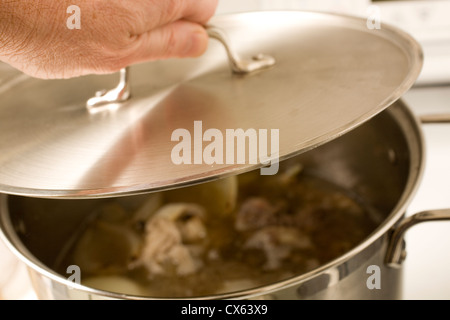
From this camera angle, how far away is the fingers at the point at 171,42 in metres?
0.49

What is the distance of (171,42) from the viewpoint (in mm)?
508

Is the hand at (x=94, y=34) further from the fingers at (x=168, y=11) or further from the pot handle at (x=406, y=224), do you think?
the pot handle at (x=406, y=224)

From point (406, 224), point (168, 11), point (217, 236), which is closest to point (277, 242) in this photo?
point (217, 236)

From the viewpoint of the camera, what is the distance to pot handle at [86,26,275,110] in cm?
52

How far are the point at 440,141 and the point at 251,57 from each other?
60 cm

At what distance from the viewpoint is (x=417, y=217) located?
0.52m

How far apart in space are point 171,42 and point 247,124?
0.39ft

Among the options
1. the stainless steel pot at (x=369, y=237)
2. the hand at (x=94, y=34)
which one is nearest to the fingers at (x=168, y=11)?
the hand at (x=94, y=34)

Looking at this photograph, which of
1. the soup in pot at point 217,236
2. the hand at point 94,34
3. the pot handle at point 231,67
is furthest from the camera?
the soup in pot at point 217,236

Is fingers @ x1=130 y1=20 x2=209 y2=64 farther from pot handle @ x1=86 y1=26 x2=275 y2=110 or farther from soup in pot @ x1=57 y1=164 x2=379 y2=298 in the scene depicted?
soup in pot @ x1=57 y1=164 x2=379 y2=298

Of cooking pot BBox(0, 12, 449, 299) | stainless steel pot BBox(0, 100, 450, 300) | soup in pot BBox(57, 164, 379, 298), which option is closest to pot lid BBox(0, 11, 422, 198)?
cooking pot BBox(0, 12, 449, 299)

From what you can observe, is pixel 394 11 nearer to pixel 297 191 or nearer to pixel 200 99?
pixel 297 191

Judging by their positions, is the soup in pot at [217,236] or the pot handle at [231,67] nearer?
the pot handle at [231,67]
